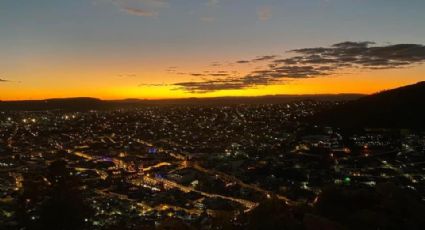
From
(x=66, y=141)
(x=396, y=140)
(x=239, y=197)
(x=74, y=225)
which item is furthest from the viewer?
(x=66, y=141)

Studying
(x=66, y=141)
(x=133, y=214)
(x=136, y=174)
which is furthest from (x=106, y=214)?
(x=66, y=141)

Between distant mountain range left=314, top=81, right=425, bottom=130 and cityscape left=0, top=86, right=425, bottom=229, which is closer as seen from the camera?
distant mountain range left=314, top=81, right=425, bottom=130

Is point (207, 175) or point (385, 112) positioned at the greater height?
point (385, 112)

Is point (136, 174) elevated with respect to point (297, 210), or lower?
lower

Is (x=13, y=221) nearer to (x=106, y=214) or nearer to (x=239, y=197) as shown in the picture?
(x=106, y=214)

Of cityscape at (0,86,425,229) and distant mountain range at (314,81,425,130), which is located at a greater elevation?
distant mountain range at (314,81,425,130)

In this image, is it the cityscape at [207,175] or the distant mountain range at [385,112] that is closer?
the distant mountain range at [385,112]

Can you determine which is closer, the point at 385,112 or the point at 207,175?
the point at 385,112

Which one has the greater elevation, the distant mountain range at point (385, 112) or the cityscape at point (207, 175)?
the distant mountain range at point (385, 112)
